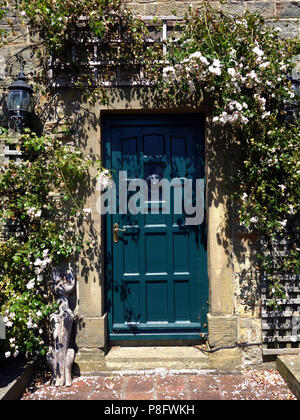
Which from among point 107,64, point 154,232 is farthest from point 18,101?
point 154,232

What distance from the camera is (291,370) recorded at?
9.97ft

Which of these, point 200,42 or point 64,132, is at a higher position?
point 200,42

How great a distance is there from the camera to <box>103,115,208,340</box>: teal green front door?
3.56 metres

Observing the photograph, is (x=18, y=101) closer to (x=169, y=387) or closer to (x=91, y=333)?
(x=91, y=333)

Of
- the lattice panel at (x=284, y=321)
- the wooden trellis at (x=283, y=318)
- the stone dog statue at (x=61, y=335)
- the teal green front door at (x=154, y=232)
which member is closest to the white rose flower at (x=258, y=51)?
the teal green front door at (x=154, y=232)

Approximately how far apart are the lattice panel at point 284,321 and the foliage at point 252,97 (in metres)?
0.14

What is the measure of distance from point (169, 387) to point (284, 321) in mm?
1300

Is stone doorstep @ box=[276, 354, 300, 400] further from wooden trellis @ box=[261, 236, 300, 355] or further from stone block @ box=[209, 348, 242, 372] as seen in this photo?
stone block @ box=[209, 348, 242, 372]

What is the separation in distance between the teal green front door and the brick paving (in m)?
0.43

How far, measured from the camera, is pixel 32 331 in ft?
9.93

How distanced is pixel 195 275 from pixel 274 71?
84.3 inches

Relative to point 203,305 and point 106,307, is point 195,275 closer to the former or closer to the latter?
point 203,305

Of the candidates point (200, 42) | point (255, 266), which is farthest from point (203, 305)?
point (200, 42)

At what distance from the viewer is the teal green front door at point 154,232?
356cm
